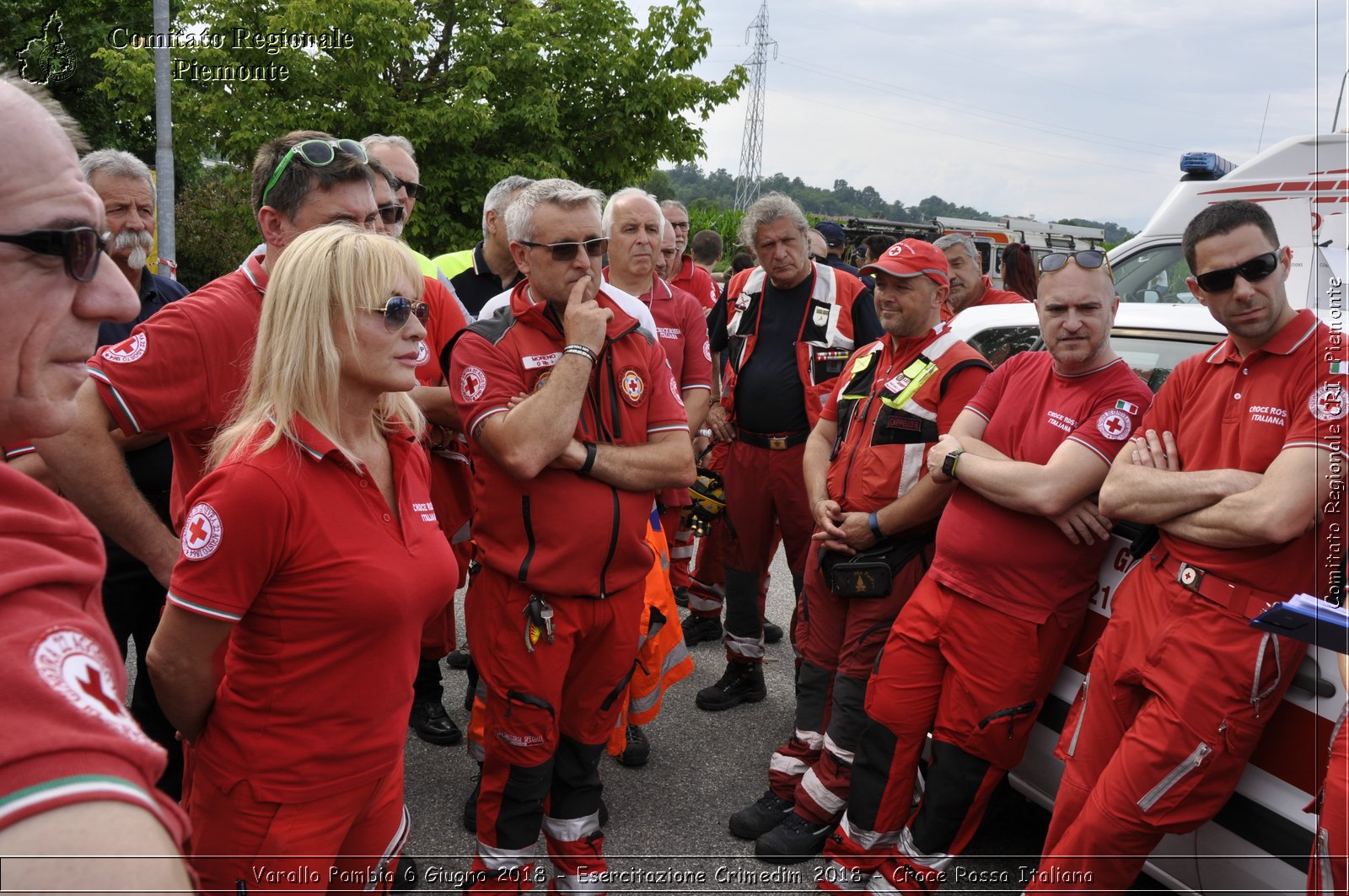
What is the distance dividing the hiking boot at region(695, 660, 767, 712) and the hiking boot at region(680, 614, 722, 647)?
0.73 metres

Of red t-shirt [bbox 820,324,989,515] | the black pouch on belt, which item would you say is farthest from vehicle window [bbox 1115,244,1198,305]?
the black pouch on belt

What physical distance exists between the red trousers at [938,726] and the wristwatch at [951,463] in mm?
386

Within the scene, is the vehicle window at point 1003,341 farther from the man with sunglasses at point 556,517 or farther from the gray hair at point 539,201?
the gray hair at point 539,201

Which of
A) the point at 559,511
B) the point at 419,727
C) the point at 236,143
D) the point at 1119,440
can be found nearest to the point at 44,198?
the point at 559,511

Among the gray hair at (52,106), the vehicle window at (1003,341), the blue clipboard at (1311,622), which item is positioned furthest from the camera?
the vehicle window at (1003,341)

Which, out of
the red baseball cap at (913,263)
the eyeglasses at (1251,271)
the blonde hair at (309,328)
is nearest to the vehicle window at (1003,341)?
the red baseball cap at (913,263)

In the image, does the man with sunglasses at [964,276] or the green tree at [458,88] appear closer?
the man with sunglasses at [964,276]

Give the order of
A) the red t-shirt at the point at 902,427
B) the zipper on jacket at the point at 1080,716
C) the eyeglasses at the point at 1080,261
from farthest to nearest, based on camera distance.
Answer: the red t-shirt at the point at 902,427 < the eyeglasses at the point at 1080,261 < the zipper on jacket at the point at 1080,716

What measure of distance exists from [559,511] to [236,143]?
1535 centimetres

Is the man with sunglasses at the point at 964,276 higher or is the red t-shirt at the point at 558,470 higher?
the man with sunglasses at the point at 964,276

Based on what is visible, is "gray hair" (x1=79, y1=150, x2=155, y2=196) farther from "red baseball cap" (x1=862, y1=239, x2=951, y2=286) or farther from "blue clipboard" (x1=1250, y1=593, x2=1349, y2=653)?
"blue clipboard" (x1=1250, y1=593, x2=1349, y2=653)

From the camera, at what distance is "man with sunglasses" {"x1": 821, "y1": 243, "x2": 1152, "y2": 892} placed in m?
3.18

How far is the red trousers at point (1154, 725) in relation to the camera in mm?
2553

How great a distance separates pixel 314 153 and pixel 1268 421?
293cm
